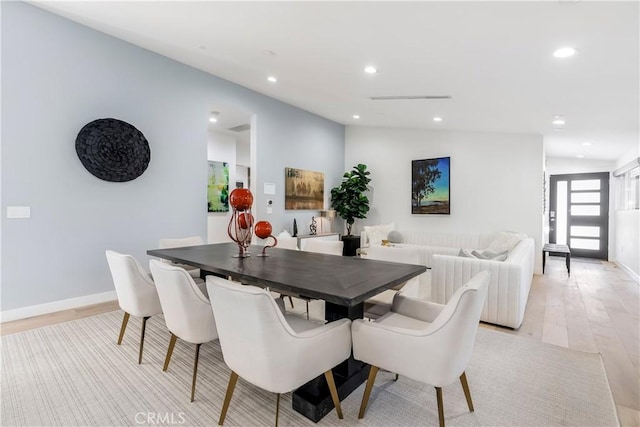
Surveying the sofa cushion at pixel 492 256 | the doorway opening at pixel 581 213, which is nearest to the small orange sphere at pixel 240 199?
the sofa cushion at pixel 492 256

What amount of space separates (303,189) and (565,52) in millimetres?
4674

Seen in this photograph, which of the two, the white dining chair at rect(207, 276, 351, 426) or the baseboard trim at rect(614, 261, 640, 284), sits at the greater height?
the white dining chair at rect(207, 276, 351, 426)

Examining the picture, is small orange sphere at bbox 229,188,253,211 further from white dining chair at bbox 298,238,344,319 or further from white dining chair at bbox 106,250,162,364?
white dining chair at bbox 298,238,344,319

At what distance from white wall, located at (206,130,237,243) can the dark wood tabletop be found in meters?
3.77

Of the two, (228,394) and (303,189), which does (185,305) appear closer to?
(228,394)

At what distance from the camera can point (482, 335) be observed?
9.77 feet

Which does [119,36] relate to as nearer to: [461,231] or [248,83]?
[248,83]

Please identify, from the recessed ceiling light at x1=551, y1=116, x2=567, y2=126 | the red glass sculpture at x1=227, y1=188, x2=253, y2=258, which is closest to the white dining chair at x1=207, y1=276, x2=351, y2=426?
the red glass sculpture at x1=227, y1=188, x2=253, y2=258

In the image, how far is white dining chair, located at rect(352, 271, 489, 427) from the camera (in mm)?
1510

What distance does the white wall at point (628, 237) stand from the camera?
524cm

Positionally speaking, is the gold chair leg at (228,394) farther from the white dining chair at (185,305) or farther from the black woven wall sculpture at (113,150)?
the black woven wall sculpture at (113,150)

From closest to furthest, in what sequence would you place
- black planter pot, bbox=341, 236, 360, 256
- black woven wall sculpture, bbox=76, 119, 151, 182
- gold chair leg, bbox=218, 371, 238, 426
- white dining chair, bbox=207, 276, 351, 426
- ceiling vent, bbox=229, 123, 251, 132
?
white dining chair, bbox=207, 276, 351, 426, gold chair leg, bbox=218, 371, 238, 426, black woven wall sculpture, bbox=76, 119, 151, 182, ceiling vent, bbox=229, 123, 251, 132, black planter pot, bbox=341, 236, 360, 256

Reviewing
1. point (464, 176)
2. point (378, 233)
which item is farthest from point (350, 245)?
point (464, 176)

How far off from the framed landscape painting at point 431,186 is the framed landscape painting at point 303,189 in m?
2.01
